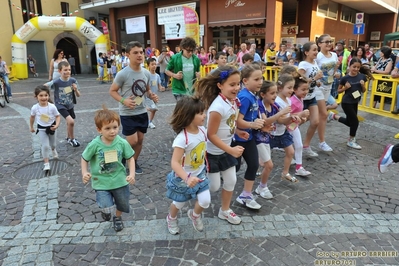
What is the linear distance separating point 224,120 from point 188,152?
50 centimetres

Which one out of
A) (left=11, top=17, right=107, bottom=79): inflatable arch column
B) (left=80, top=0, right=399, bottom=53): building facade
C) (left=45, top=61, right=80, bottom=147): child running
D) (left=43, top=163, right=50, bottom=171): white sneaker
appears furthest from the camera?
(left=11, top=17, right=107, bottom=79): inflatable arch column

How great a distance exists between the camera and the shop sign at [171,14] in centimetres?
1861

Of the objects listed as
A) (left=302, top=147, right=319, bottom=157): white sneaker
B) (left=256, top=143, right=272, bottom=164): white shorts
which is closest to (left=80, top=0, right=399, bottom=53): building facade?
(left=302, top=147, right=319, bottom=157): white sneaker

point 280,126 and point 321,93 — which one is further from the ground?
point 321,93

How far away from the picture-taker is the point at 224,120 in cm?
293

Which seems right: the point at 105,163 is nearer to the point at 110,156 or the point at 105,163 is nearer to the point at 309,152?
the point at 110,156

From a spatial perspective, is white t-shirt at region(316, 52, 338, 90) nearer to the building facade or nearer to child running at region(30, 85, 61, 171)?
child running at region(30, 85, 61, 171)

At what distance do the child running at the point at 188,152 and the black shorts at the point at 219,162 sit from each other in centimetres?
11

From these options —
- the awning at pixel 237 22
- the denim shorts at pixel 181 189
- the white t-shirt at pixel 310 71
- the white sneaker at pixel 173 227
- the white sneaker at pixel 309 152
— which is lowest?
the white sneaker at pixel 173 227

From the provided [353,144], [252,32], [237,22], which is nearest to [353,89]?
[353,144]

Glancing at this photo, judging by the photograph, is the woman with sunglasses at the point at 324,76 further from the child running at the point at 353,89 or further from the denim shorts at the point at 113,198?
the denim shorts at the point at 113,198

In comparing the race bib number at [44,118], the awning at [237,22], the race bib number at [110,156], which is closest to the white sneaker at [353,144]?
the race bib number at [110,156]

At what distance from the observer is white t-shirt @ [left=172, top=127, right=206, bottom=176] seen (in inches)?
105

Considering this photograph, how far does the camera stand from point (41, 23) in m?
20.1
